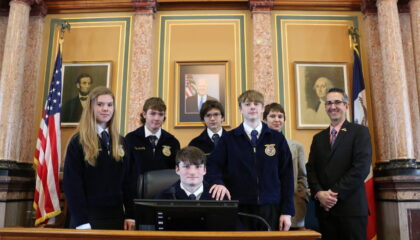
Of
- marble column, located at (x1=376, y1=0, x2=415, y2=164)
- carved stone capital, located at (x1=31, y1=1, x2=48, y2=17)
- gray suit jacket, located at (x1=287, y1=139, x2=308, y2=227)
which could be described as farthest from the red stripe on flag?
marble column, located at (x1=376, y1=0, x2=415, y2=164)

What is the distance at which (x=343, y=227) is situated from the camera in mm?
2689

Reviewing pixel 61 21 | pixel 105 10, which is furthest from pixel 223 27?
pixel 61 21

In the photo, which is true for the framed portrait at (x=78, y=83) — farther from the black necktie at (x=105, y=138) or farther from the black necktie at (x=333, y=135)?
the black necktie at (x=333, y=135)

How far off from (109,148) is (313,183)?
66.7 inches

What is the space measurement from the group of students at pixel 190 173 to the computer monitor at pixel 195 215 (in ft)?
1.84

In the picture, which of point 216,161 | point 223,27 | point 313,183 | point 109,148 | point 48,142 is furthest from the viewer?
point 223,27

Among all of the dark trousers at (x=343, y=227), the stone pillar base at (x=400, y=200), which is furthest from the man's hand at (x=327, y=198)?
the stone pillar base at (x=400, y=200)

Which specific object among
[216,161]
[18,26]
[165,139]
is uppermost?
[18,26]

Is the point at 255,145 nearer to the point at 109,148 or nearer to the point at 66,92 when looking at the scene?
the point at 109,148

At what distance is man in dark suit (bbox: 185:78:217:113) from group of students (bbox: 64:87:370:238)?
245cm

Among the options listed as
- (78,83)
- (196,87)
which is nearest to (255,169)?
(196,87)

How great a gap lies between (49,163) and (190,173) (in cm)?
297

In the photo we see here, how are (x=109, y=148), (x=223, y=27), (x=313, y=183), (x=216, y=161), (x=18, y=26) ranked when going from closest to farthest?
(x=109, y=148) → (x=216, y=161) → (x=313, y=183) → (x=18, y=26) → (x=223, y=27)

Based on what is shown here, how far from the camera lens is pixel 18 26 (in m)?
4.85
